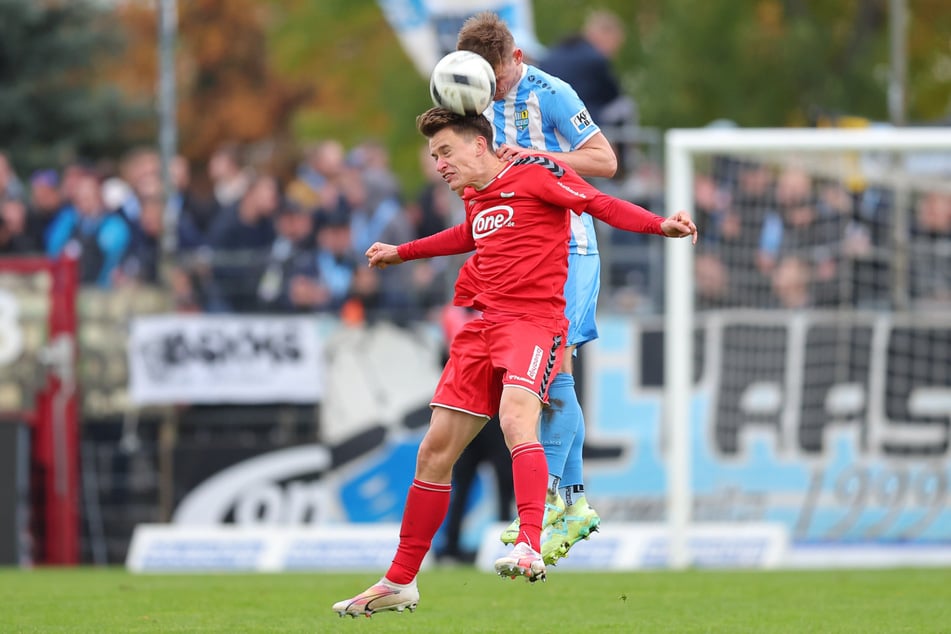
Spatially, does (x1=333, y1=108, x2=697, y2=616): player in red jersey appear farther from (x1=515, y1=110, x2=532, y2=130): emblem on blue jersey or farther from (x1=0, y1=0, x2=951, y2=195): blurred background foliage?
(x1=0, y1=0, x2=951, y2=195): blurred background foliage

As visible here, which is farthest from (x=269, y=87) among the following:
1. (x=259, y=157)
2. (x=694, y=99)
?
(x=694, y=99)

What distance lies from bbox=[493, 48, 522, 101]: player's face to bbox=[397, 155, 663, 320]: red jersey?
62 centimetres

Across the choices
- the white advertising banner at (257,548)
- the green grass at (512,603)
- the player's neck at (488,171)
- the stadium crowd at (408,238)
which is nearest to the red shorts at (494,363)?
Result: the player's neck at (488,171)

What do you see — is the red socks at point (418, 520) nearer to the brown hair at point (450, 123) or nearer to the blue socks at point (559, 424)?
the blue socks at point (559, 424)

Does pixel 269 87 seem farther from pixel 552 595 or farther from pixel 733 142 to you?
pixel 552 595

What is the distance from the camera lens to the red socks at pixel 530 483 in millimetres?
7914

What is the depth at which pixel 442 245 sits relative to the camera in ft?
28.0

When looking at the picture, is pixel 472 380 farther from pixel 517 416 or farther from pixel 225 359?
pixel 225 359

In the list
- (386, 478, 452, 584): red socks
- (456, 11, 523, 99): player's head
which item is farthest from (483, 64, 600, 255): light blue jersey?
(386, 478, 452, 584): red socks

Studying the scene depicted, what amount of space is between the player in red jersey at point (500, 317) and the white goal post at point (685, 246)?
543 cm

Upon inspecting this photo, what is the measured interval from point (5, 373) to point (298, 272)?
2.83 metres

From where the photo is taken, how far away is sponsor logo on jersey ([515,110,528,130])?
29.2 feet

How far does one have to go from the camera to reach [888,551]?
15070 mm

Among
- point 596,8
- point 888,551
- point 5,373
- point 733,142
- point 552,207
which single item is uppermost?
point 596,8
